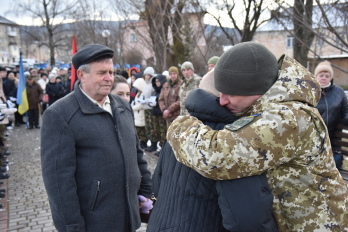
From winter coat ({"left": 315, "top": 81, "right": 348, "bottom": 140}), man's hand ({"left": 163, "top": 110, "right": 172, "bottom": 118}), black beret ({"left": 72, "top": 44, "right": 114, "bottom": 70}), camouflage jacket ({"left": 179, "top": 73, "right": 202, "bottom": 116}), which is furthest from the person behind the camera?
man's hand ({"left": 163, "top": 110, "right": 172, "bottom": 118})

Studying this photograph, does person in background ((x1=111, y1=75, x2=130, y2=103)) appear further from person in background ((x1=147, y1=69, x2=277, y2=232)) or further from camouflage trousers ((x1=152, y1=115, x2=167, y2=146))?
camouflage trousers ((x1=152, y1=115, x2=167, y2=146))

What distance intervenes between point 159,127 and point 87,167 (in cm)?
576

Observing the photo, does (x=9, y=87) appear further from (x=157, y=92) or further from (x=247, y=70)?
(x=247, y=70)

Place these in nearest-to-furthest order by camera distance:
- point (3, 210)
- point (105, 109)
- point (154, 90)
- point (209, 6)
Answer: point (105, 109)
point (3, 210)
point (209, 6)
point (154, 90)

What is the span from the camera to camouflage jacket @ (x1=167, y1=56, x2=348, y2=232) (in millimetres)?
1075

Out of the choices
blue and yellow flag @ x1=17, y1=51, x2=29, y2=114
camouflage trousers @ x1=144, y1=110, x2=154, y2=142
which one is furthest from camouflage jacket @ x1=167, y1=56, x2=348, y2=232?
blue and yellow flag @ x1=17, y1=51, x2=29, y2=114

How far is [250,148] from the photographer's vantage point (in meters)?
1.07

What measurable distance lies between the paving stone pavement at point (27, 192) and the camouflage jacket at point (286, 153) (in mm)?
3127

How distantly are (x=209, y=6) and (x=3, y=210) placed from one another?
6.07 meters

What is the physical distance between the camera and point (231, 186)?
112 centimetres

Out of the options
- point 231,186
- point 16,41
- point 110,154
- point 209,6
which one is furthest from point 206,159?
point 16,41

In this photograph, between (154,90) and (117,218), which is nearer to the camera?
(117,218)

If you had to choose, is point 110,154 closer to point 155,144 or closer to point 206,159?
point 206,159

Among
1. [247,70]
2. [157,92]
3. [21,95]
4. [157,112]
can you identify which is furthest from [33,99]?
[247,70]
